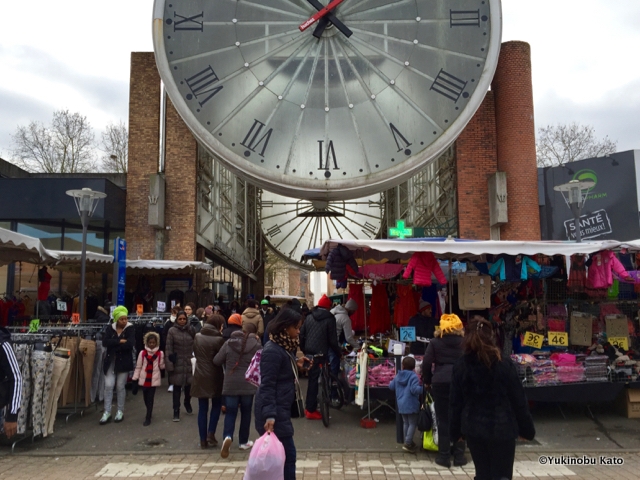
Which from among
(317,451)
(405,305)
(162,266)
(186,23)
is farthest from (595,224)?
(317,451)

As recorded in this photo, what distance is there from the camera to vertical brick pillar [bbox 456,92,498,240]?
17.0 meters

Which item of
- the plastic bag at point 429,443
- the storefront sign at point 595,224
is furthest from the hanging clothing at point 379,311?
the storefront sign at point 595,224

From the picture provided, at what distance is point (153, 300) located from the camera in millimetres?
18016

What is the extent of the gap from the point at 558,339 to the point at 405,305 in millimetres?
2944

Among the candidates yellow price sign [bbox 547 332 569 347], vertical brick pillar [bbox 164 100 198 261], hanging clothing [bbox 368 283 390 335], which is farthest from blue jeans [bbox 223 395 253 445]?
vertical brick pillar [bbox 164 100 198 261]

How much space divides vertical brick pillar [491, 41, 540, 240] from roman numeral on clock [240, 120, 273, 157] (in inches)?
318

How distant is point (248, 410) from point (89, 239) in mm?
13276

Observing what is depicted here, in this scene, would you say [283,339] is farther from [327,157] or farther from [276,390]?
[327,157]

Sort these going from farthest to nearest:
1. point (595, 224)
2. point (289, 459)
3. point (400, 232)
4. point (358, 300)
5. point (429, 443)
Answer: point (595, 224), point (400, 232), point (358, 300), point (429, 443), point (289, 459)

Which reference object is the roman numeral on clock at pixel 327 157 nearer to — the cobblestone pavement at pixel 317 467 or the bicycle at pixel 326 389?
the bicycle at pixel 326 389

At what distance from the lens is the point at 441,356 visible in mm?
6543

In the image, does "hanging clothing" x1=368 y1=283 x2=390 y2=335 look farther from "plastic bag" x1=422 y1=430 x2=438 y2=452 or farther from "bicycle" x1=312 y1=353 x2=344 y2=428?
"plastic bag" x1=422 y1=430 x2=438 y2=452

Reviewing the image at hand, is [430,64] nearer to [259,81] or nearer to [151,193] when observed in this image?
[259,81]

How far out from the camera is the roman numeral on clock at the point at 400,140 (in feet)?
42.0
